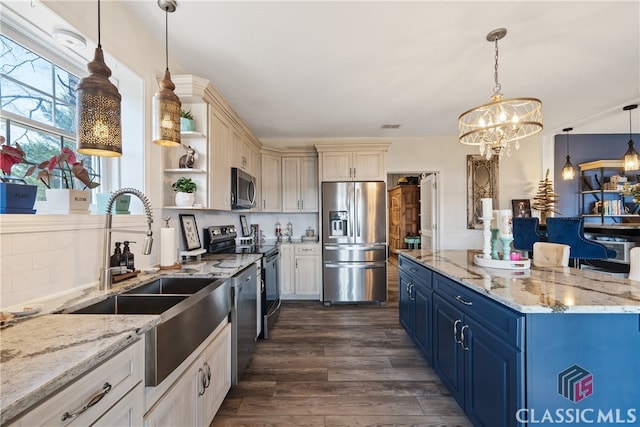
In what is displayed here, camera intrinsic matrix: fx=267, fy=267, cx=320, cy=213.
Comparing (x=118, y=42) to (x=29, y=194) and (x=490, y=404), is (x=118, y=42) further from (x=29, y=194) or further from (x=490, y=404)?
(x=490, y=404)

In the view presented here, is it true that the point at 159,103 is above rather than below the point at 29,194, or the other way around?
above

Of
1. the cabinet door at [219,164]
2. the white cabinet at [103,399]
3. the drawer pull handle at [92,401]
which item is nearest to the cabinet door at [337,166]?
the cabinet door at [219,164]

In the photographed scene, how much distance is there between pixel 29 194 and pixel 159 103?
2.29 ft

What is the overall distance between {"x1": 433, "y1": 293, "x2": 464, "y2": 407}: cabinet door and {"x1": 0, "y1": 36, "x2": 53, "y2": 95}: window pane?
→ 9.06 ft

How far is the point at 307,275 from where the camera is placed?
4.14m

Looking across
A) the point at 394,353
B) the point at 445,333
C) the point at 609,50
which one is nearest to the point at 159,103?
the point at 445,333

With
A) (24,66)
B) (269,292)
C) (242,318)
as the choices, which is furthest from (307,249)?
(24,66)

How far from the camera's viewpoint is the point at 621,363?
3.80 ft

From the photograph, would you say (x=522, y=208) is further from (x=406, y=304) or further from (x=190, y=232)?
(x=190, y=232)

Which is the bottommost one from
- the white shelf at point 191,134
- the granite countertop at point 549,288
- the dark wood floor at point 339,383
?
the dark wood floor at point 339,383

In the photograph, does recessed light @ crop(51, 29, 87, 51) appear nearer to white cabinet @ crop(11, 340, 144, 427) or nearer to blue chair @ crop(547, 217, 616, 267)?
white cabinet @ crop(11, 340, 144, 427)

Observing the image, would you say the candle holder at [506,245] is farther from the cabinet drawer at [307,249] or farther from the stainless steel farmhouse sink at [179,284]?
the cabinet drawer at [307,249]

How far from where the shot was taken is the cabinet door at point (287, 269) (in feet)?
13.6

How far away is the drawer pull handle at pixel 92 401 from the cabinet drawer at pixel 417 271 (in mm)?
2019
